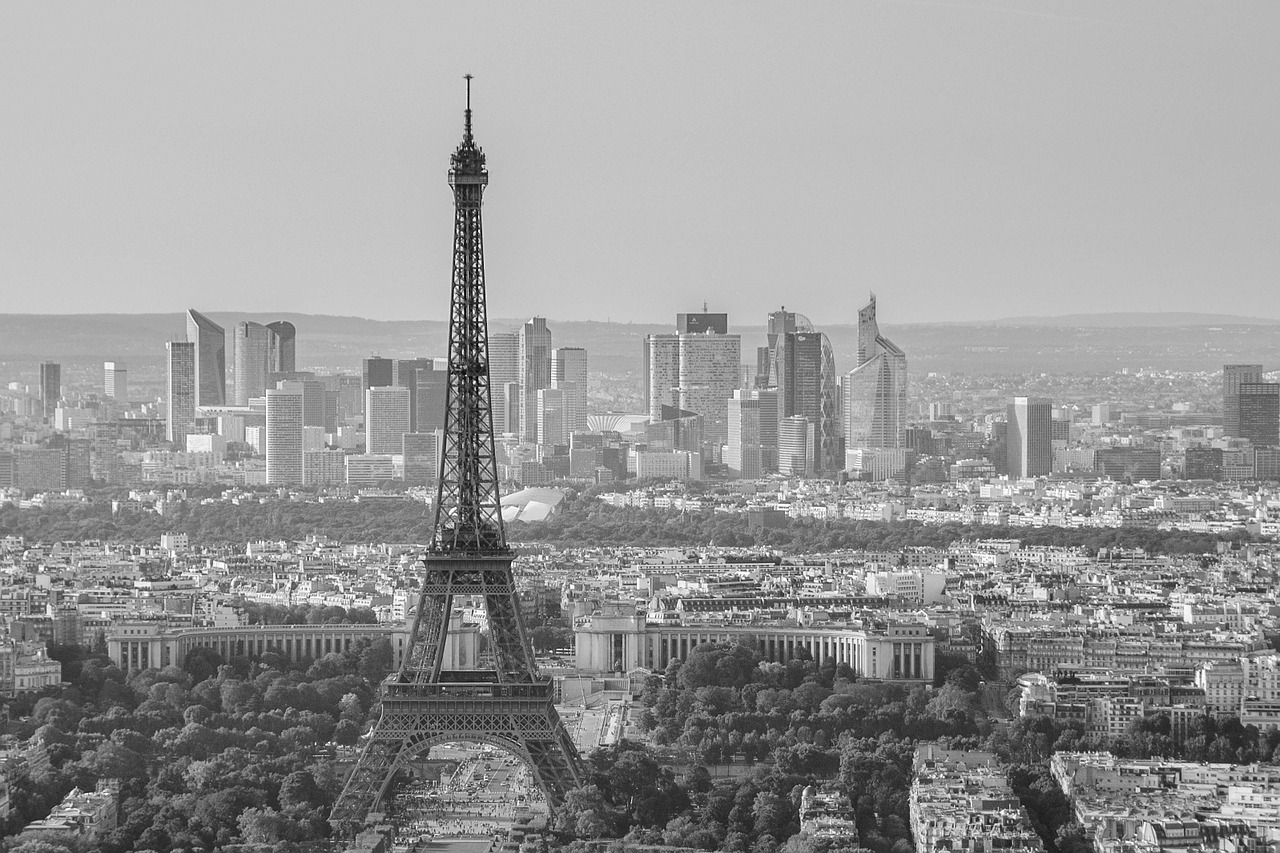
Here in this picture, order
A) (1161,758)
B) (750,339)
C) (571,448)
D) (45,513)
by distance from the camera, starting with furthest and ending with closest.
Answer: (750,339) < (571,448) < (45,513) < (1161,758)

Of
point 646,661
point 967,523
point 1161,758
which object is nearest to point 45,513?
point 967,523

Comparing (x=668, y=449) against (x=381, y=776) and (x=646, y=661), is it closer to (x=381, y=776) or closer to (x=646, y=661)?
(x=646, y=661)

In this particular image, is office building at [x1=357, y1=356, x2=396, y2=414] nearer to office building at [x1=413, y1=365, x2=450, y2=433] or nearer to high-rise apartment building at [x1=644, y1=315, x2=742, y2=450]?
office building at [x1=413, y1=365, x2=450, y2=433]

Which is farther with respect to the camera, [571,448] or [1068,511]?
[571,448]

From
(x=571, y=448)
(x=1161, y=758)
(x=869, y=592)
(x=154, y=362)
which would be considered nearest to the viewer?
(x=1161, y=758)

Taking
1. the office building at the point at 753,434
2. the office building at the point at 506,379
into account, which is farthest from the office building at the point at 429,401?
the office building at the point at 753,434

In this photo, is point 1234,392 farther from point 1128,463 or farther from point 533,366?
point 533,366
